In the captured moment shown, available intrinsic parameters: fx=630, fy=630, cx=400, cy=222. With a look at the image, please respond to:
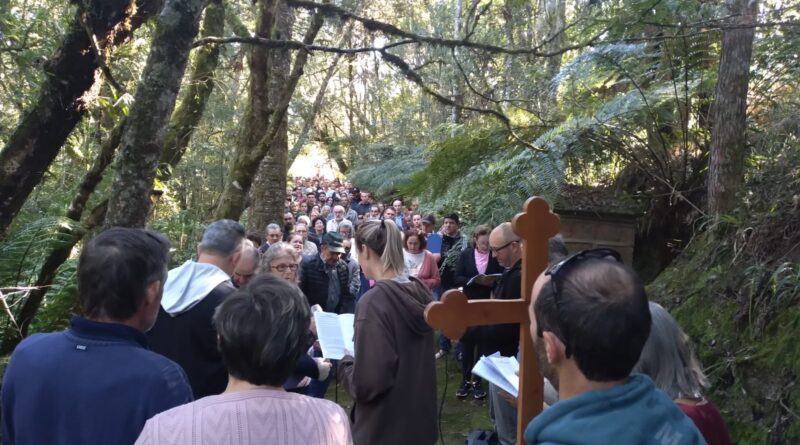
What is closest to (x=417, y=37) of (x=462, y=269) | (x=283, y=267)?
(x=283, y=267)

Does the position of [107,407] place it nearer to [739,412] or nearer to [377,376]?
[377,376]

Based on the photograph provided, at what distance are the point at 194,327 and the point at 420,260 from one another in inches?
196

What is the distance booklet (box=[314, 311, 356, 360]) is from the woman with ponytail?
147 mm

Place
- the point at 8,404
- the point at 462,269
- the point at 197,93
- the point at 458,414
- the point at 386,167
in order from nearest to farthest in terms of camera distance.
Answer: the point at 8,404 < the point at 458,414 < the point at 197,93 < the point at 462,269 < the point at 386,167

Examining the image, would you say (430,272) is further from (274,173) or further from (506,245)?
(506,245)

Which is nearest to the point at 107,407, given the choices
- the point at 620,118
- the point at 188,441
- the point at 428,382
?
the point at 188,441

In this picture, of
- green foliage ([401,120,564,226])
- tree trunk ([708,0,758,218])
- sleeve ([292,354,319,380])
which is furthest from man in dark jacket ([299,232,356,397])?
tree trunk ([708,0,758,218])

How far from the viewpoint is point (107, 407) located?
1771 mm

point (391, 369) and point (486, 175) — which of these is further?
point (486, 175)

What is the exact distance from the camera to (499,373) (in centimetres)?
260

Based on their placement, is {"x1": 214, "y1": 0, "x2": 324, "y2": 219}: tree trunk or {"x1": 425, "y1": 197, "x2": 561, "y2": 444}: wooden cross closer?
{"x1": 425, "y1": 197, "x2": 561, "y2": 444}: wooden cross

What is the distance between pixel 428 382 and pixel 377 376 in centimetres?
38

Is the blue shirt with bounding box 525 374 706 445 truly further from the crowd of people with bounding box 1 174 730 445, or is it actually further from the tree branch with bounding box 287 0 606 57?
the tree branch with bounding box 287 0 606 57

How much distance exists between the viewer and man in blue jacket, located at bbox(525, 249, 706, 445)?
131 centimetres
